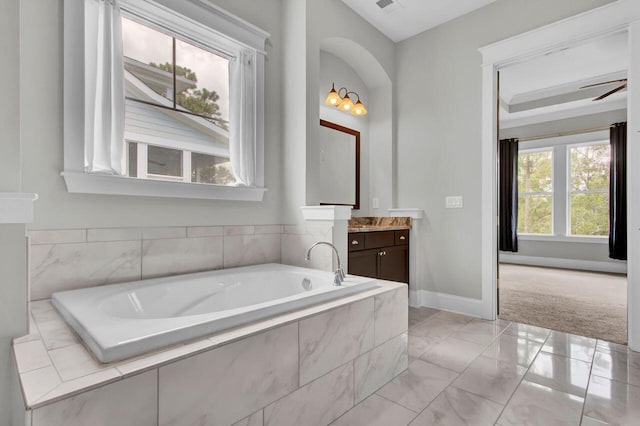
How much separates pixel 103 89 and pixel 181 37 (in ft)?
2.26

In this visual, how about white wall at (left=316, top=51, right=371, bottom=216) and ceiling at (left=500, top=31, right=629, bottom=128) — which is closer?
white wall at (left=316, top=51, right=371, bottom=216)

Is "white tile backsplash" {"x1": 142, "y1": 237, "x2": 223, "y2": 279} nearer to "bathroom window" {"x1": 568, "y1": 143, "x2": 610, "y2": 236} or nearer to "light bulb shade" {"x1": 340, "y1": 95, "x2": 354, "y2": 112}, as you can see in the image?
"light bulb shade" {"x1": 340, "y1": 95, "x2": 354, "y2": 112}

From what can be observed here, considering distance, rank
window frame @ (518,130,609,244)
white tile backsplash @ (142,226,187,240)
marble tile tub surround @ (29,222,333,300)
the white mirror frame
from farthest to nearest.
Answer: window frame @ (518,130,609,244)
the white mirror frame
white tile backsplash @ (142,226,187,240)
marble tile tub surround @ (29,222,333,300)

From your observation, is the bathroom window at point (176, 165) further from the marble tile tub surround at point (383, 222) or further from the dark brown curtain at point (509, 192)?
the dark brown curtain at point (509, 192)

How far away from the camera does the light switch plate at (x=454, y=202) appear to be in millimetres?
3133

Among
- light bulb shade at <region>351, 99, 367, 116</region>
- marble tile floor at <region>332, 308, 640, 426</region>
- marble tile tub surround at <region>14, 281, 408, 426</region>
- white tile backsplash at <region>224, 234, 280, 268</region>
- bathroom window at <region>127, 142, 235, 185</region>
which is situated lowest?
marble tile floor at <region>332, 308, 640, 426</region>

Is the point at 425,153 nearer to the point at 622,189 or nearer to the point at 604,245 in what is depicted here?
the point at 622,189

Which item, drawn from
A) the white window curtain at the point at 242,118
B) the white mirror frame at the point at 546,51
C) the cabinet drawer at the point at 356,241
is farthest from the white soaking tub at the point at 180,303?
the white mirror frame at the point at 546,51

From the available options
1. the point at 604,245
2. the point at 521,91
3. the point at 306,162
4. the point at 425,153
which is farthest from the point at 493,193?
the point at 604,245

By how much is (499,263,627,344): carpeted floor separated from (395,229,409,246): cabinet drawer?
1.08 metres

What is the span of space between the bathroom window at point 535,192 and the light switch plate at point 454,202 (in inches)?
154

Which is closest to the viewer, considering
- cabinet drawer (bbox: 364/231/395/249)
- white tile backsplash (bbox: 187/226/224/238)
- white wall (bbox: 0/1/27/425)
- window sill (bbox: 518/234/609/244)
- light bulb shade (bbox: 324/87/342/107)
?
white wall (bbox: 0/1/27/425)

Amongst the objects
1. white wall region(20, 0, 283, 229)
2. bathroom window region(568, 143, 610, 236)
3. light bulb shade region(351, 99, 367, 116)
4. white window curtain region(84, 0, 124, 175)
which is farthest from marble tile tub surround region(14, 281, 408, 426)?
bathroom window region(568, 143, 610, 236)

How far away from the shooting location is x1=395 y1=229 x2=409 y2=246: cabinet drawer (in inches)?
128
